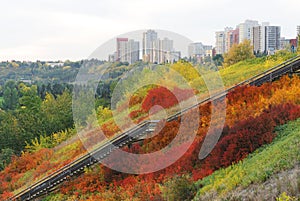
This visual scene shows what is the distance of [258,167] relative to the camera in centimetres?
1377

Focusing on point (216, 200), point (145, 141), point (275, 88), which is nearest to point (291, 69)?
point (275, 88)

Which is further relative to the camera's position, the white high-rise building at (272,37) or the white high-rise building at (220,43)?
the white high-rise building at (220,43)

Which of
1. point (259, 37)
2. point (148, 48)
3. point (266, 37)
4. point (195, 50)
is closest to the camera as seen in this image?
point (148, 48)

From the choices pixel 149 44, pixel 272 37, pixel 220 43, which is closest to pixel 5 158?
pixel 149 44

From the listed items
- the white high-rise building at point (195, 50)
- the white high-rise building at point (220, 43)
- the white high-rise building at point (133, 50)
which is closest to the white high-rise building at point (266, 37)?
the white high-rise building at point (220, 43)

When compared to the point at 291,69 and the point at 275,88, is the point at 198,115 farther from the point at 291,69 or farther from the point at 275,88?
the point at 291,69

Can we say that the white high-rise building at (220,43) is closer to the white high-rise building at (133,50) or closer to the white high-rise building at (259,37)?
the white high-rise building at (259,37)

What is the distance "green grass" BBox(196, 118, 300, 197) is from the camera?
41.3ft

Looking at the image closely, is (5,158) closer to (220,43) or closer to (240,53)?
(240,53)

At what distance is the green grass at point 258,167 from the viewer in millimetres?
12594

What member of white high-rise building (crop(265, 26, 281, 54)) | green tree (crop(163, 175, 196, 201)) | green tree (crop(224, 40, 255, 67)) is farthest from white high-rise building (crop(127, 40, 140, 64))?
white high-rise building (crop(265, 26, 281, 54))

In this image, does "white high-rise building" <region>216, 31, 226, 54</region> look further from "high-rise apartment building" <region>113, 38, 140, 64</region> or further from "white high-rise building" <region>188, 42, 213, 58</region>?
"high-rise apartment building" <region>113, 38, 140, 64</region>

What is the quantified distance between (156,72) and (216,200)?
36356mm

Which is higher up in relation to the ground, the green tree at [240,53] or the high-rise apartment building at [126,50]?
the high-rise apartment building at [126,50]
